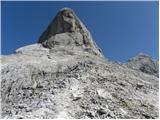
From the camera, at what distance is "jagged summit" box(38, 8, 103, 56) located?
38469 mm

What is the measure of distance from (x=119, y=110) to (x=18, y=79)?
8.92 metres

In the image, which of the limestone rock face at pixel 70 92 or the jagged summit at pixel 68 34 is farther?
the jagged summit at pixel 68 34

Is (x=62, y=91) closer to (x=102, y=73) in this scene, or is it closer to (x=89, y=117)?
(x=89, y=117)

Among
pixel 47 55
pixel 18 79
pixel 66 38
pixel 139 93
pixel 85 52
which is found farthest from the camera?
pixel 66 38

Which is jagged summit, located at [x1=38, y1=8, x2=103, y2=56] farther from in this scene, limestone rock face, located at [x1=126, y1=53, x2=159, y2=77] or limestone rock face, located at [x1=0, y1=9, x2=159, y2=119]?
limestone rock face, located at [x1=0, y1=9, x2=159, y2=119]

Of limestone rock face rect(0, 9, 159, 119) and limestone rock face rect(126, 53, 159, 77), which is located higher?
limestone rock face rect(0, 9, 159, 119)

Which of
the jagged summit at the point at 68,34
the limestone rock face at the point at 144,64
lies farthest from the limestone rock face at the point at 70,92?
the limestone rock face at the point at 144,64

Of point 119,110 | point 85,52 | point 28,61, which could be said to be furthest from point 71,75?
point 85,52

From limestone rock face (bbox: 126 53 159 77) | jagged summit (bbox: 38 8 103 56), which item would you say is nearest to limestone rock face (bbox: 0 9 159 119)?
jagged summit (bbox: 38 8 103 56)

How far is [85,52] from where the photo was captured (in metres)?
36.8

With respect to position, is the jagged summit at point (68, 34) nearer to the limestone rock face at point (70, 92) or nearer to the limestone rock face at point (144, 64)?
the limestone rock face at point (144, 64)

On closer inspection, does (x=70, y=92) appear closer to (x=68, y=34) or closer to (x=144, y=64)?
(x=68, y=34)

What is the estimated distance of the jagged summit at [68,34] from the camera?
38469 mm

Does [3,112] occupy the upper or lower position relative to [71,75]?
lower
